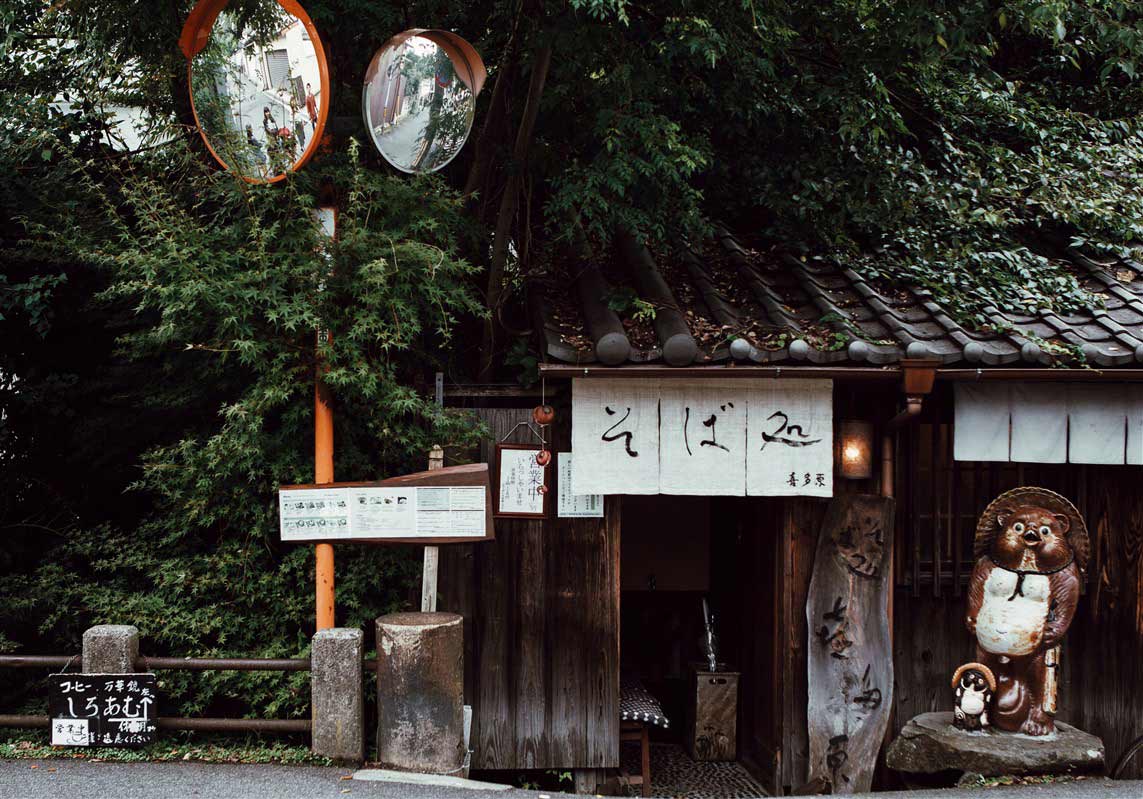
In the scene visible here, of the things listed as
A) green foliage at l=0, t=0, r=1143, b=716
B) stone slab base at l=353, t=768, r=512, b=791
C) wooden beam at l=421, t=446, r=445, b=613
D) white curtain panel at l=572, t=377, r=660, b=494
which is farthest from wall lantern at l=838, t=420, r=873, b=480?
stone slab base at l=353, t=768, r=512, b=791

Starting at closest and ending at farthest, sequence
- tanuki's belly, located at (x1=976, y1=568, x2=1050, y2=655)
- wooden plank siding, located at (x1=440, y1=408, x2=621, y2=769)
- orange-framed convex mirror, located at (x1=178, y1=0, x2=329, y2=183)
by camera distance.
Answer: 1. orange-framed convex mirror, located at (x1=178, y1=0, x2=329, y2=183)
2. tanuki's belly, located at (x1=976, y1=568, x2=1050, y2=655)
3. wooden plank siding, located at (x1=440, y1=408, x2=621, y2=769)

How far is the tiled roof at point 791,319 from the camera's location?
7.25 meters

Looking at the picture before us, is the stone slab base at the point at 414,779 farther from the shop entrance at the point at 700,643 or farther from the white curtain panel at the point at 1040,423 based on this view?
the white curtain panel at the point at 1040,423

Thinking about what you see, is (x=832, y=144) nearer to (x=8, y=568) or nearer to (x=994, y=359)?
(x=994, y=359)

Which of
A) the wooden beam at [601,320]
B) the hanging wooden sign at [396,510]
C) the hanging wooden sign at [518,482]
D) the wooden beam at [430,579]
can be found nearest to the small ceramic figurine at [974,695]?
the hanging wooden sign at [518,482]

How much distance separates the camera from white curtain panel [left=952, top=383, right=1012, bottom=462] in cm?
784

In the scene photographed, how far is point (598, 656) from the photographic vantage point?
7.96 meters

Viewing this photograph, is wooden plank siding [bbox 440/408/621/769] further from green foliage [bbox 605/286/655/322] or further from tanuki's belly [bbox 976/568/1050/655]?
tanuki's belly [bbox 976/568/1050/655]

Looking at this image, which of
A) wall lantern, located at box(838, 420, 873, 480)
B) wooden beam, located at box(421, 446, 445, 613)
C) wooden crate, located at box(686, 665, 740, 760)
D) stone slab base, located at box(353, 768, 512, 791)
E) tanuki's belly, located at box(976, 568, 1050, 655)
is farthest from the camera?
wooden crate, located at box(686, 665, 740, 760)

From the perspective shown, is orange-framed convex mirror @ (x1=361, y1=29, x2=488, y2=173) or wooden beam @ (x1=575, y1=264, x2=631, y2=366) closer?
orange-framed convex mirror @ (x1=361, y1=29, x2=488, y2=173)

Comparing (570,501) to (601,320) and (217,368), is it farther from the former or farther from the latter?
(217,368)

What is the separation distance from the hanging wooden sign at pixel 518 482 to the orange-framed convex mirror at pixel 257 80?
2.94m

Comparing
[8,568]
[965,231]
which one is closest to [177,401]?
[8,568]

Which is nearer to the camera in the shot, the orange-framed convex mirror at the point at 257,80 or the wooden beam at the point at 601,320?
the orange-framed convex mirror at the point at 257,80
